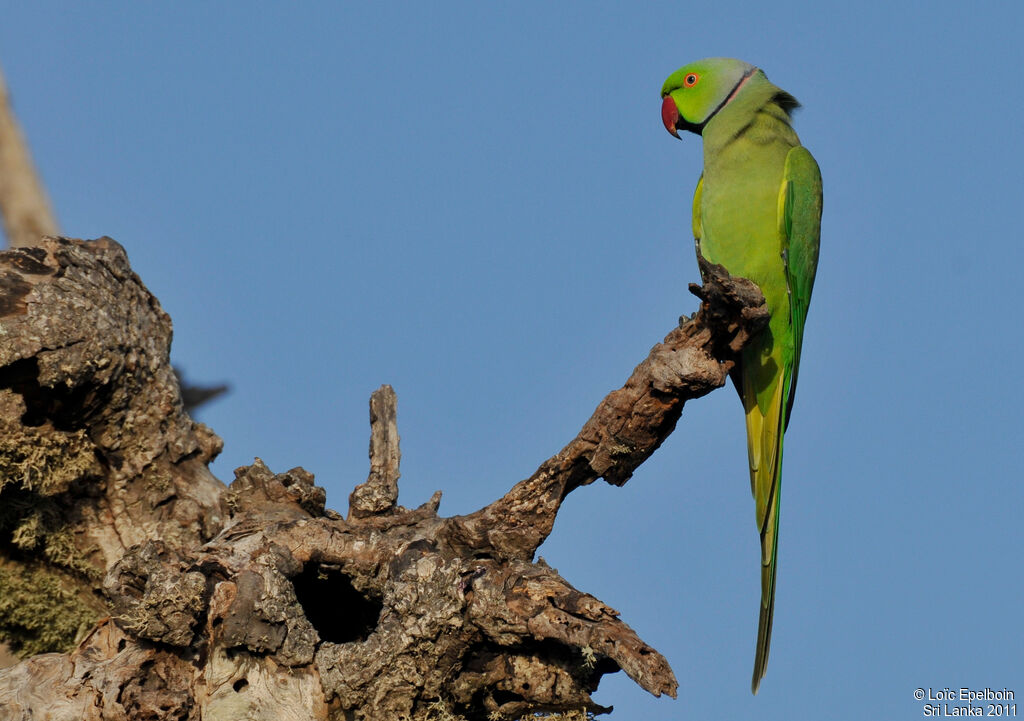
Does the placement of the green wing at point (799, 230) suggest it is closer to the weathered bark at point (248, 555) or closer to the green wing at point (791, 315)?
the green wing at point (791, 315)

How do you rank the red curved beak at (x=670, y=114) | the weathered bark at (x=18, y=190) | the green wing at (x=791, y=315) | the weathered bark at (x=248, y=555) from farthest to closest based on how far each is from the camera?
the weathered bark at (x=18, y=190) → the red curved beak at (x=670, y=114) → the green wing at (x=791, y=315) → the weathered bark at (x=248, y=555)

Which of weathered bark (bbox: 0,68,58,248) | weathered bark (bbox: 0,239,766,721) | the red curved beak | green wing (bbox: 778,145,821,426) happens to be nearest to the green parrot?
green wing (bbox: 778,145,821,426)

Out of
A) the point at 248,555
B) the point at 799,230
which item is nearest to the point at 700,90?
the point at 799,230

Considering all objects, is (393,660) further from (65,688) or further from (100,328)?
(100,328)

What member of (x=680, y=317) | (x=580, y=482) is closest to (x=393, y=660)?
(x=580, y=482)

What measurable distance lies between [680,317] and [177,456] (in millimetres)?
2362

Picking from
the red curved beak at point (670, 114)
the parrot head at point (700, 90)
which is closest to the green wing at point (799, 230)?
the parrot head at point (700, 90)

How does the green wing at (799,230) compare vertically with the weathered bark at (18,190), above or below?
below

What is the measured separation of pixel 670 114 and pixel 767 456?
7.67 feet

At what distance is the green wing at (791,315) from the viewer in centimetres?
475

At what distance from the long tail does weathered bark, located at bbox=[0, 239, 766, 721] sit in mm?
1348

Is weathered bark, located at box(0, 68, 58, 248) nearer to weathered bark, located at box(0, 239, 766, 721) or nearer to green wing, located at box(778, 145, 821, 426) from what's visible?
weathered bark, located at box(0, 239, 766, 721)

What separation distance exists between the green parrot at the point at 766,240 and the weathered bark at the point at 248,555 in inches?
53.1

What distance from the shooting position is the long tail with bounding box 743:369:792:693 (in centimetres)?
460
